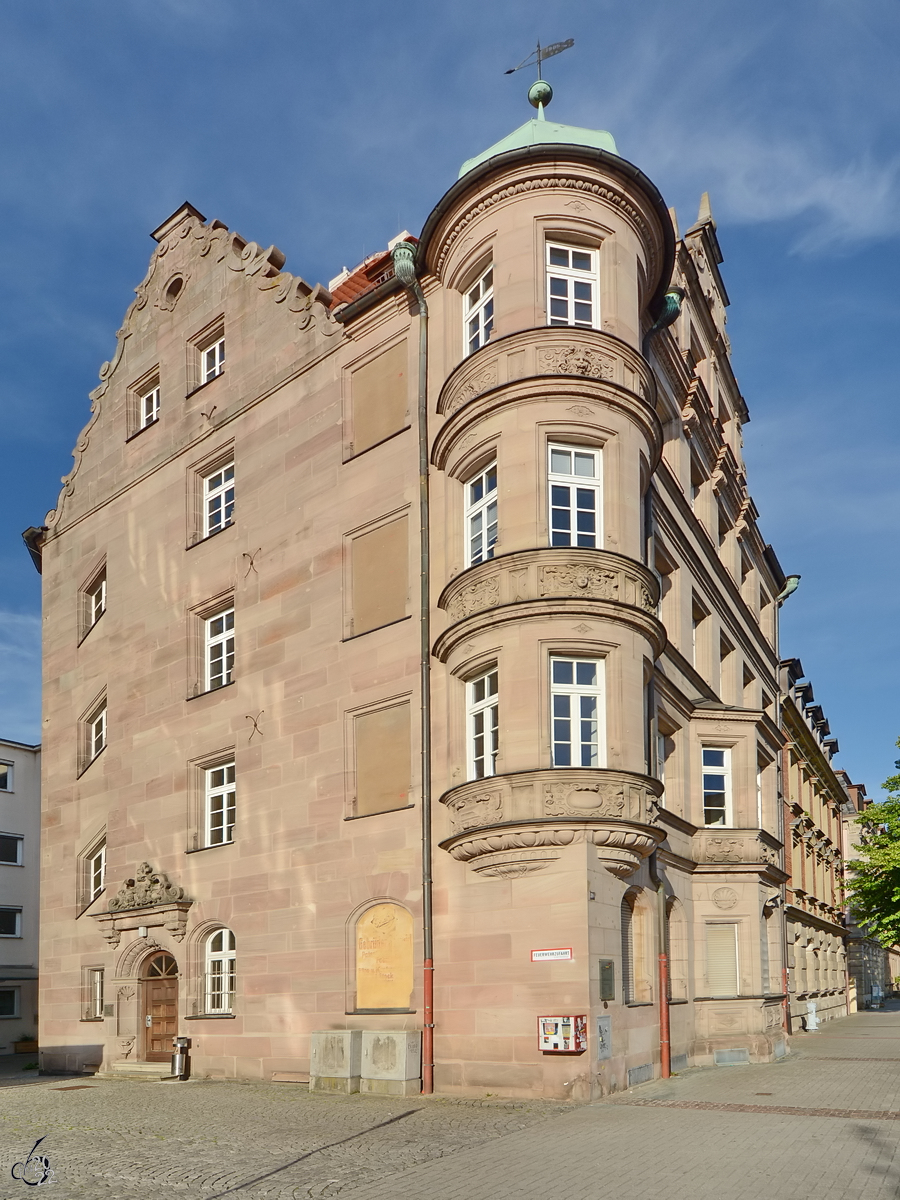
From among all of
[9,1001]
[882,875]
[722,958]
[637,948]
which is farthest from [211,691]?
[882,875]

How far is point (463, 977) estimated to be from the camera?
1956cm

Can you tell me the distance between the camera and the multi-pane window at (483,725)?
19.9 metres

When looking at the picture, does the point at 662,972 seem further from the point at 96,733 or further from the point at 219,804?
the point at 96,733

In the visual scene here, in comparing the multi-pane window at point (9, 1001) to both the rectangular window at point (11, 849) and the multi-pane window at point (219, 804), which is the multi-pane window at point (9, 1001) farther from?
the multi-pane window at point (219, 804)

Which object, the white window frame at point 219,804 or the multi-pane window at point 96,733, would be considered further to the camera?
the multi-pane window at point 96,733

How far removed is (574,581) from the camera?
19.3 meters

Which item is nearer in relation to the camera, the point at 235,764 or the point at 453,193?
the point at 453,193

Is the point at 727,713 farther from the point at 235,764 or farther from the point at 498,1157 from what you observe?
the point at 498,1157

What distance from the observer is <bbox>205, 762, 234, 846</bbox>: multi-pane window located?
25766 mm

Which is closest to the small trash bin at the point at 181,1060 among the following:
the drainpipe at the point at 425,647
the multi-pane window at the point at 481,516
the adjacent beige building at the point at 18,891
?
the drainpipe at the point at 425,647

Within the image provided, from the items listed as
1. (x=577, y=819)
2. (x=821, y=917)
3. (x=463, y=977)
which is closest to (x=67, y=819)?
(x=463, y=977)

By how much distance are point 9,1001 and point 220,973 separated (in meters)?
18.5

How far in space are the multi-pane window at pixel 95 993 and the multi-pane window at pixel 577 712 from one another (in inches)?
583

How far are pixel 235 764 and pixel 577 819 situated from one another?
941cm
